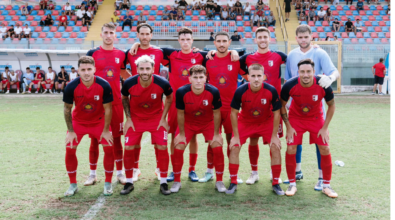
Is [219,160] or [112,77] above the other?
[112,77]

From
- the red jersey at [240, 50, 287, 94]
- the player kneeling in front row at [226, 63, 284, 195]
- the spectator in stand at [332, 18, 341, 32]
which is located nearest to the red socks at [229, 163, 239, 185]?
the player kneeling in front row at [226, 63, 284, 195]

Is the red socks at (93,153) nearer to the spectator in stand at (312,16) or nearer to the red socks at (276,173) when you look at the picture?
the red socks at (276,173)

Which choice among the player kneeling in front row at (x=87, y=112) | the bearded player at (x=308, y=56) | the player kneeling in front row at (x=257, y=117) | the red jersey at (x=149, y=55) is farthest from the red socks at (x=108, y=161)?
the bearded player at (x=308, y=56)

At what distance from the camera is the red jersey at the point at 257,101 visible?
436 centimetres

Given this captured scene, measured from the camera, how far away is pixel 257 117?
4.52m

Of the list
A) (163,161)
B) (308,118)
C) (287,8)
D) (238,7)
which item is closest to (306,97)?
(308,118)

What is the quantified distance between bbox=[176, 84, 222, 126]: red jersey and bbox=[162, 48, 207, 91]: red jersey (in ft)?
2.07

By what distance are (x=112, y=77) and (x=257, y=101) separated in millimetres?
2053

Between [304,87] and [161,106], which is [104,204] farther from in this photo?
[304,87]

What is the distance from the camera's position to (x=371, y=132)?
26.2ft

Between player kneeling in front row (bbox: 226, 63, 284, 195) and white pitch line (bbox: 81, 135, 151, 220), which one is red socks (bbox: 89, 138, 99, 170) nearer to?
white pitch line (bbox: 81, 135, 151, 220)

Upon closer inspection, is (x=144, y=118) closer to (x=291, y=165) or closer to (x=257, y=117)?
(x=257, y=117)

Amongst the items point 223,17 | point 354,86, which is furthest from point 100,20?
point 354,86

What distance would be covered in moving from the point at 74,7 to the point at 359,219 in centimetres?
2448
